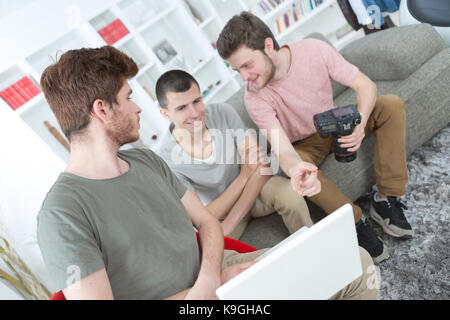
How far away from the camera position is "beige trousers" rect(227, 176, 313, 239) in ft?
4.17

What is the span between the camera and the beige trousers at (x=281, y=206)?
1272 millimetres

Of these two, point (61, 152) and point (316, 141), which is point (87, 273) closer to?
point (316, 141)

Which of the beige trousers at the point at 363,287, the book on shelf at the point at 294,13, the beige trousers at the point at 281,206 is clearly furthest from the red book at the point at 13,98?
the book on shelf at the point at 294,13

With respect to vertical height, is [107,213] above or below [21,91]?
below

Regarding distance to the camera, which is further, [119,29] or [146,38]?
[146,38]

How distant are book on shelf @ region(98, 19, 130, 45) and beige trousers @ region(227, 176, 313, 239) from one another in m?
2.20

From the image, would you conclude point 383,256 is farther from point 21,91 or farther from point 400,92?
point 21,91

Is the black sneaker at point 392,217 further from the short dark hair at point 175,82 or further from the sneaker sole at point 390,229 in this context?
the short dark hair at point 175,82

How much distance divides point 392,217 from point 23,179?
2.32m

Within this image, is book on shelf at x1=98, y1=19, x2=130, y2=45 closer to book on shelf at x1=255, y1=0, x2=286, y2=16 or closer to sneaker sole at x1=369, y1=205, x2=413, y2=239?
book on shelf at x1=255, y1=0, x2=286, y2=16

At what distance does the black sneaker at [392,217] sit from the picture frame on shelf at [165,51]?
2.57 m

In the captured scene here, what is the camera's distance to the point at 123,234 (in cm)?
80

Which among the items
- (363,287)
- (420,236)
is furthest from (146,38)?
(363,287)
